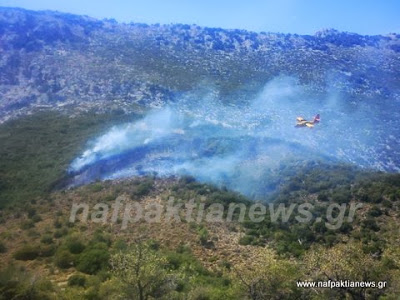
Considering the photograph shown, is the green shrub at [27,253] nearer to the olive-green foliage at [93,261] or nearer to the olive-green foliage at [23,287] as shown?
the olive-green foliage at [93,261]

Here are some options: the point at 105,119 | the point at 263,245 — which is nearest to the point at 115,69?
the point at 105,119

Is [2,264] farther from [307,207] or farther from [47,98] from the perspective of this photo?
[47,98]

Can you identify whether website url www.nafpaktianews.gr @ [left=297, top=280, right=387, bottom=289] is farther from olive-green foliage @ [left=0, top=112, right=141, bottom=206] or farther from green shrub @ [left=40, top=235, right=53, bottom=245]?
olive-green foliage @ [left=0, top=112, right=141, bottom=206]

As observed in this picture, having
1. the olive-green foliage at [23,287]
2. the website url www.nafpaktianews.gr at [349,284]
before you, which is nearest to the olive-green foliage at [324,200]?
the website url www.nafpaktianews.gr at [349,284]

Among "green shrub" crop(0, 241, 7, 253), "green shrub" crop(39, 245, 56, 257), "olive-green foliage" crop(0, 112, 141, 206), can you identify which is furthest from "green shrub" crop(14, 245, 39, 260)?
"olive-green foliage" crop(0, 112, 141, 206)

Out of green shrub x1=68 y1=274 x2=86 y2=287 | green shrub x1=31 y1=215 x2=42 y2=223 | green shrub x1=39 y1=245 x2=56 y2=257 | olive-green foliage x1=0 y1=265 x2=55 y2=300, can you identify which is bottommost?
green shrub x1=39 y1=245 x2=56 y2=257

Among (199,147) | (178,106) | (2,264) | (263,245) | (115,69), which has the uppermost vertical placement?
(115,69)

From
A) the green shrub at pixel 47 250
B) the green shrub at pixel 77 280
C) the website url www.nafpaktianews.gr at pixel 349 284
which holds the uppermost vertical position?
the website url www.nafpaktianews.gr at pixel 349 284

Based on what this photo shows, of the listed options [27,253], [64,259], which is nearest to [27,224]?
[27,253]

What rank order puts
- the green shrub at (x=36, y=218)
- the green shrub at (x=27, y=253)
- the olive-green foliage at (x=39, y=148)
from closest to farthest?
the green shrub at (x=27, y=253), the green shrub at (x=36, y=218), the olive-green foliage at (x=39, y=148)

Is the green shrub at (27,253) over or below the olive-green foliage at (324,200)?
below

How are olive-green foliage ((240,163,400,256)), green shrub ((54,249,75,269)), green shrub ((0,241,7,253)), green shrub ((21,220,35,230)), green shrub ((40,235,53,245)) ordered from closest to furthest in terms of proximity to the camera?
green shrub ((54,249,75,269)) < green shrub ((0,241,7,253)) < green shrub ((40,235,53,245)) < olive-green foliage ((240,163,400,256)) < green shrub ((21,220,35,230))
